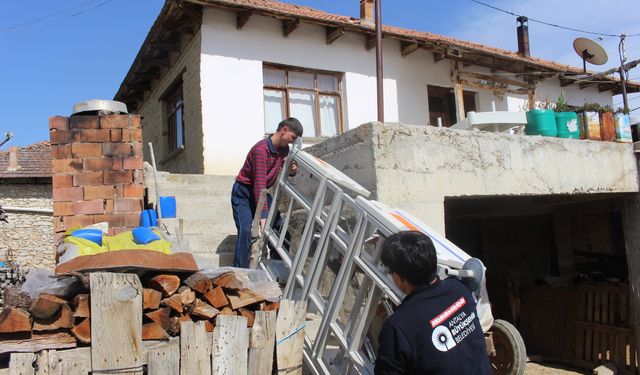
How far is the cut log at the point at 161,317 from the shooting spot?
2928 millimetres

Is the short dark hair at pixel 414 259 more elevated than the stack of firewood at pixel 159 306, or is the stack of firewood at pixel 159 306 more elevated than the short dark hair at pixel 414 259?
the short dark hair at pixel 414 259

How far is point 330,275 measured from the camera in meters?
4.43

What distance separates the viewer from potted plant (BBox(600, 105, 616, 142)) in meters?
6.03

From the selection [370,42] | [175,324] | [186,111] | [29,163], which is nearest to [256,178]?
[175,324]

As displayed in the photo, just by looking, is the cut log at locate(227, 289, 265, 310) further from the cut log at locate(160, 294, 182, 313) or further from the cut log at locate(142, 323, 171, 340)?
the cut log at locate(142, 323, 171, 340)

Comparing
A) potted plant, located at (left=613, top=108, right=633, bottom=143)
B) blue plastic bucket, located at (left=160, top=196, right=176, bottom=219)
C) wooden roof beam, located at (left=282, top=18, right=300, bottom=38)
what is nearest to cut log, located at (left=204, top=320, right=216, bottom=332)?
blue plastic bucket, located at (left=160, top=196, right=176, bottom=219)

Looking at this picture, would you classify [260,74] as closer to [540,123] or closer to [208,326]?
[540,123]

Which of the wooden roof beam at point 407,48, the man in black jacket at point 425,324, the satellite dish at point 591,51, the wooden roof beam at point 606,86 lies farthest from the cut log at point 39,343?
the wooden roof beam at point 606,86

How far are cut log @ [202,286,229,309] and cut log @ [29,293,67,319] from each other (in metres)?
0.79

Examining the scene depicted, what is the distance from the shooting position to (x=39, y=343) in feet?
8.79

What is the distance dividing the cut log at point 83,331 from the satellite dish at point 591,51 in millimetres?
12704

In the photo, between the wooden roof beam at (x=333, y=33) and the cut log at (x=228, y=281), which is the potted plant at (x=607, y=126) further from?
the wooden roof beam at (x=333, y=33)

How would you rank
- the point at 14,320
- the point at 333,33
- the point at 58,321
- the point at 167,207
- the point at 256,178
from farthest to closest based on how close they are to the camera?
the point at 333,33 < the point at 167,207 < the point at 256,178 < the point at 58,321 < the point at 14,320

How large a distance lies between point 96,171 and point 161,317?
208 cm
